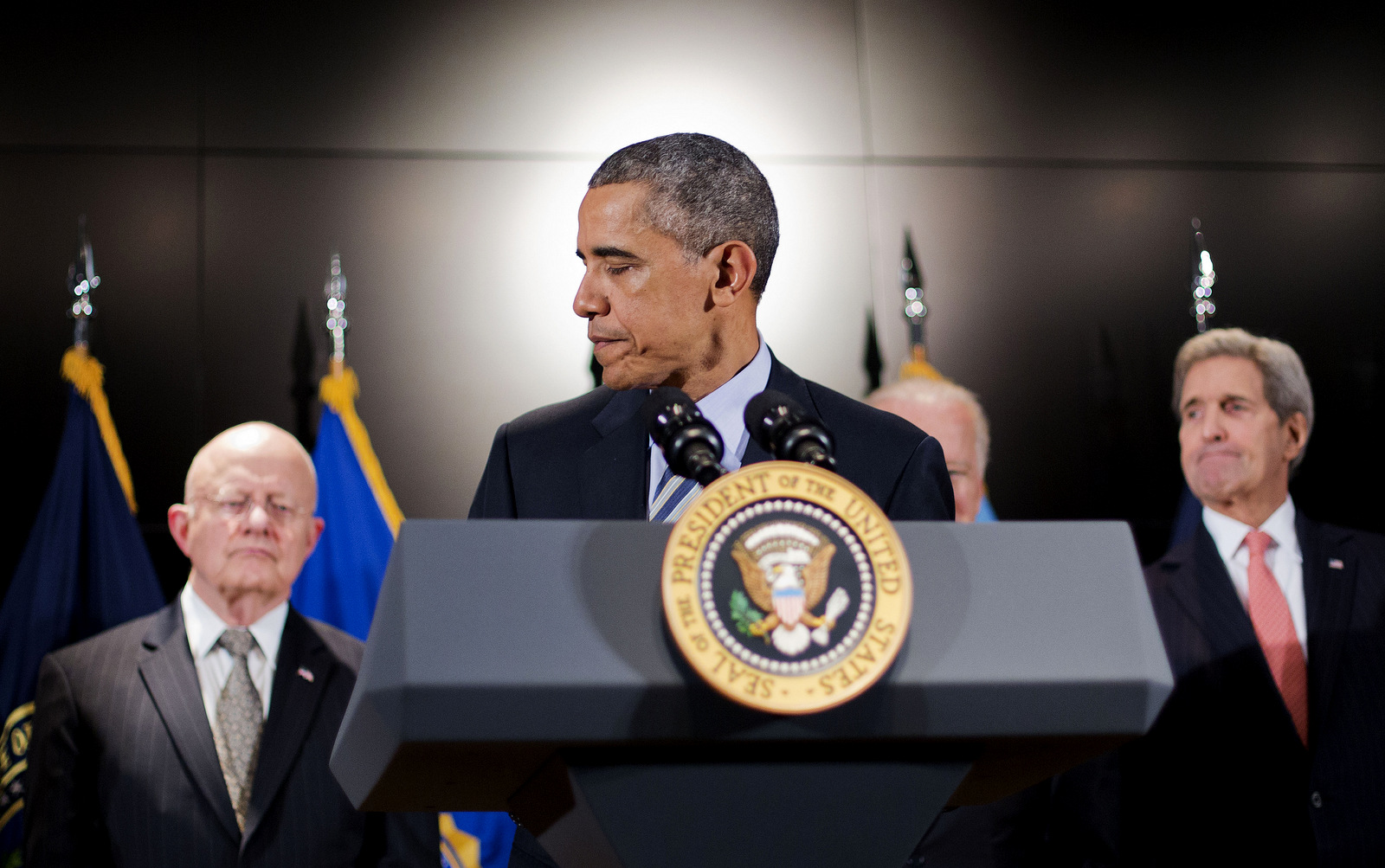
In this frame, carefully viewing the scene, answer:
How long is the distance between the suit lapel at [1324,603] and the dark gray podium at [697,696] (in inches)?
86.8

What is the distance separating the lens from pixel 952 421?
311 centimetres

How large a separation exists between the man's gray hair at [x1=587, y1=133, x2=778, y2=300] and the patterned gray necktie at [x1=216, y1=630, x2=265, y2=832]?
176cm

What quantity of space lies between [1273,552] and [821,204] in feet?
4.85

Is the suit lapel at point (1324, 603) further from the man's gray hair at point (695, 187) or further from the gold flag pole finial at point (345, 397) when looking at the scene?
the gold flag pole finial at point (345, 397)

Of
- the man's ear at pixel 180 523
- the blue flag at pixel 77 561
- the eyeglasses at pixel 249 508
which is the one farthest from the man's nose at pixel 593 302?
the blue flag at pixel 77 561

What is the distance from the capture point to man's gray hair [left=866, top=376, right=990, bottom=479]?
3.12 meters

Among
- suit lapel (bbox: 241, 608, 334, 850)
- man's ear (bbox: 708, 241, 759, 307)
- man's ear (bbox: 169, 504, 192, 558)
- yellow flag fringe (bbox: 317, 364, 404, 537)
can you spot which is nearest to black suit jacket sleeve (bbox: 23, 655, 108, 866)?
suit lapel (bbox: 241, 608, 334, 850)

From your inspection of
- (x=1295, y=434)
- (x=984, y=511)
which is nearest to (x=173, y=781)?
(x=984, y=511)

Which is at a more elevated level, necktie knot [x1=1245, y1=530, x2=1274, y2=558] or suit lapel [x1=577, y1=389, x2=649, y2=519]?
suit lapel [x1=577, y1=389, x2=649, y2=519]

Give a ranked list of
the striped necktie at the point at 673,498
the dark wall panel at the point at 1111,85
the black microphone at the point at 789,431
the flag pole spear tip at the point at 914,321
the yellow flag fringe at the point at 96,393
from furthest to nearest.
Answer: the dark wall panel at the point at 1111,85 < the flag pole spear tip at the point at 914,321 < the yellow flag fringe at the point at 96,393 < the striped necktie at the point at 673,498 < the black microphone at the point at 789,431

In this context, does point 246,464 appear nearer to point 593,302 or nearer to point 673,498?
point 593,302

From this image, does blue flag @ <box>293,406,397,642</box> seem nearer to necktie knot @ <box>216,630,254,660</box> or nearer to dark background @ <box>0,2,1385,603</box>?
dark background @ <box>0,2,1385,603</box>

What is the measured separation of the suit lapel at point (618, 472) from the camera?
1.23 m

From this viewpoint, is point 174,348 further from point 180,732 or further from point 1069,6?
point 1069,6
